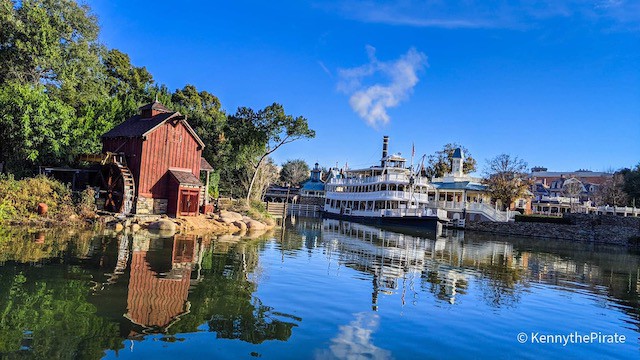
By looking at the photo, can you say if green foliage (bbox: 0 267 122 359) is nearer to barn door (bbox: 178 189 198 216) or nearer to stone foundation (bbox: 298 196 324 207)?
barn door (bbox: 178 189 198 216)

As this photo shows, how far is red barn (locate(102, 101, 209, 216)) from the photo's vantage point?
30.0 m

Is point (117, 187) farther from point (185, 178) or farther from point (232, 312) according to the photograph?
point (232, 312)

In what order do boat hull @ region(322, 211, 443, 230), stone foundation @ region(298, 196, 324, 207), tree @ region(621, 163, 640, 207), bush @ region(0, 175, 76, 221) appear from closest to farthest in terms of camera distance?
bush @ region(0, 175, 76, 221)
boat hull @ region(322, 211, 443, 230)
tree @ region(621, 163, 640, 207)
stone foundation @ region(298, 196, 324, 207)

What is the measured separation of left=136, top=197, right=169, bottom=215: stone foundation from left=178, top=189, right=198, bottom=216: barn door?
1086mm

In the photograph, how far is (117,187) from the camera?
30.8 m

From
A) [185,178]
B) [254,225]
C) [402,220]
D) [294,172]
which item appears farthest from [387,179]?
[294,172]

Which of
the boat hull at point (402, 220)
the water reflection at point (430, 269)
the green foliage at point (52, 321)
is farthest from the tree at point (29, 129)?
the boat hull at point (402, 220)

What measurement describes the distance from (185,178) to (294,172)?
235 ft

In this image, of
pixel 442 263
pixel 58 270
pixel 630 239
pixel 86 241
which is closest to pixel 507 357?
pixel 58 270

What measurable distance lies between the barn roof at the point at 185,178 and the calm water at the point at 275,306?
35.2 feet

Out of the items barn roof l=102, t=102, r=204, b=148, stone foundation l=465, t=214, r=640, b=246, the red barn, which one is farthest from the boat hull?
barn roof l=102, t=102, r=204, b=148

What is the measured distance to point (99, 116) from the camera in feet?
123

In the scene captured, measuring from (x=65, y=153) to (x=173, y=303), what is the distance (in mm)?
27099

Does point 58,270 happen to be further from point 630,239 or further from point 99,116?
point 630,239
